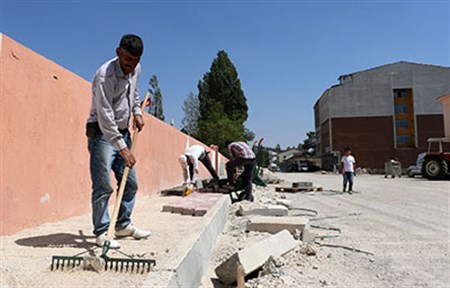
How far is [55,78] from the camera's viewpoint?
4598mm

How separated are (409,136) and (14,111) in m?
54.7

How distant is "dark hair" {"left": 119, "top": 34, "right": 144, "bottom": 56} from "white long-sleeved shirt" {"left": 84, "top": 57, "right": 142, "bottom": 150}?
0.72 ft

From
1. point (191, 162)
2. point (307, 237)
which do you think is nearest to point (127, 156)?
point (307, 237)

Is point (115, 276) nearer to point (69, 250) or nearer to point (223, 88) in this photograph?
point (69, 250)

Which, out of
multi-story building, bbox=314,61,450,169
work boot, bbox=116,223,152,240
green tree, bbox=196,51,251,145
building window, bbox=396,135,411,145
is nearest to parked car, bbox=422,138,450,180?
work boot, bbox=116,223,152,240

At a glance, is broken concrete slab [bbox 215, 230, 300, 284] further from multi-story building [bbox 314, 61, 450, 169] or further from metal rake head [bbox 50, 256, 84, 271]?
multi-story building [bbox 314, 61, 450, 169]

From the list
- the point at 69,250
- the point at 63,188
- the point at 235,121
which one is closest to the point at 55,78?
the point at 63,188

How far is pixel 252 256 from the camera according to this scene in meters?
3.47

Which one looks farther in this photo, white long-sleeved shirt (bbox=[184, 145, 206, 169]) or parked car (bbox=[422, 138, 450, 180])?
parked car (bbox=[422, 138, 450, 180])

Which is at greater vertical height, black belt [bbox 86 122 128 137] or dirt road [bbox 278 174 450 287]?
black belt [bbox 86 122 128 137]

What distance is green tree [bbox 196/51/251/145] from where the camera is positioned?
149 feet

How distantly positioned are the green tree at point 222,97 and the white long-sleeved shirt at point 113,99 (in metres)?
40.6

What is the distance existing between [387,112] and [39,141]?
52655mm

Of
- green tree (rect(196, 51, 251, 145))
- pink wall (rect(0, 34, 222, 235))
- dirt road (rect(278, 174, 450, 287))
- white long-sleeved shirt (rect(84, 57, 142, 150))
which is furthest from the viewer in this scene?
green tree (rect(196, 51, 251, 145))
